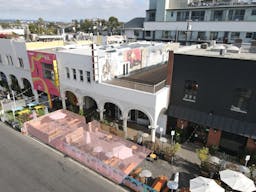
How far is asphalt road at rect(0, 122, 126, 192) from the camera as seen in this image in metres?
14.4

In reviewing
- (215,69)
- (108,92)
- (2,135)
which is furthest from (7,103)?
(215,69)

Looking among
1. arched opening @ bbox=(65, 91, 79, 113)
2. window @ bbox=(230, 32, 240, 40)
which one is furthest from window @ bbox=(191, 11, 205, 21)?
arched opening @ bbox=(65, 91, 79, 113)

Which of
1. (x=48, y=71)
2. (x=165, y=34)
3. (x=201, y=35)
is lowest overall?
(x=48, y=71)

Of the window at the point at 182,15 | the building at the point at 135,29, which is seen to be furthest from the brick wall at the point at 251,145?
the building at the point at 135,29

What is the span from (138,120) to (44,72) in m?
14.7

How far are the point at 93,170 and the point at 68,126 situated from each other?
6.90 m

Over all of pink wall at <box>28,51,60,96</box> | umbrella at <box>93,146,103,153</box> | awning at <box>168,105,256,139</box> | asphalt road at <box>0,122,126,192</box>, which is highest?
pink wall at <box>28,51,60,96</box>

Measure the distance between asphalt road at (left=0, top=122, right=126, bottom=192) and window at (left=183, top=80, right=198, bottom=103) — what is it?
34.2 feet

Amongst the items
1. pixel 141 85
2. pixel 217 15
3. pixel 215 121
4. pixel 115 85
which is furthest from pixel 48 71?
pixel 217 15

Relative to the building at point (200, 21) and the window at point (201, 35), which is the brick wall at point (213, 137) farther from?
the window at point (201, 35)

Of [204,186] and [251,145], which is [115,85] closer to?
[204,186]

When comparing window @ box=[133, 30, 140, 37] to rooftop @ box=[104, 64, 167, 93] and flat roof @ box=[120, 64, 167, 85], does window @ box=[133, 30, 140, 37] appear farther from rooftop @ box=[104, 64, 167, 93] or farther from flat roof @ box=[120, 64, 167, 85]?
flat roof @ box=[120, 64, 167, 85]

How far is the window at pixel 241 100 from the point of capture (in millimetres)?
15736

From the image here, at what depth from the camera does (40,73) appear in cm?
2670
